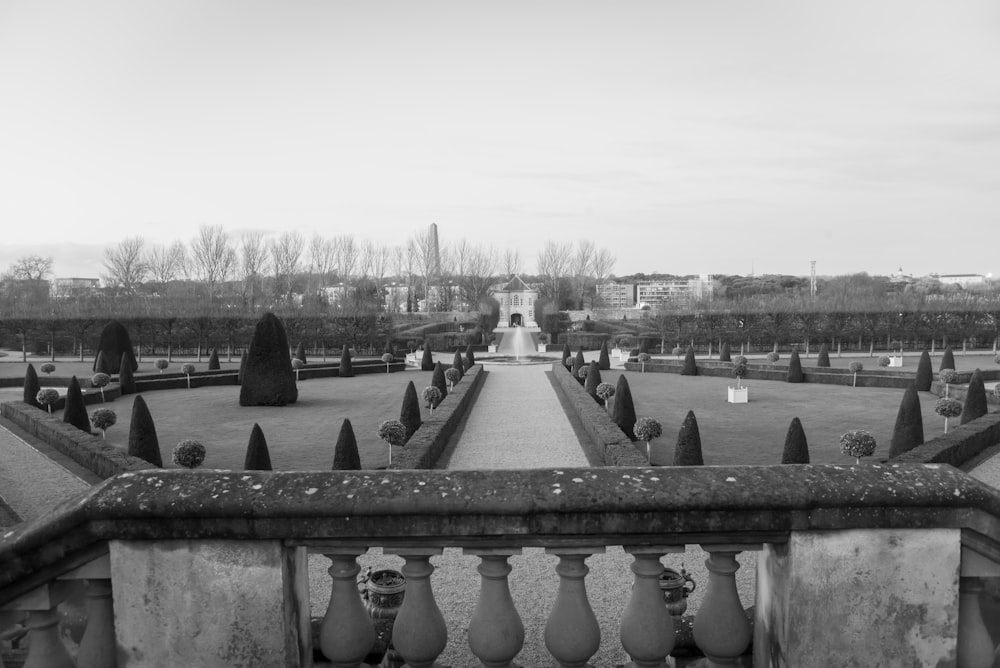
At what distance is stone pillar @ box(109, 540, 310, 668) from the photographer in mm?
2301

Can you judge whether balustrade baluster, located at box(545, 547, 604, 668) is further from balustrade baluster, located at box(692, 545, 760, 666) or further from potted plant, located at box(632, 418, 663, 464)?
potted plant, located at box(632, 418, 663, 464)

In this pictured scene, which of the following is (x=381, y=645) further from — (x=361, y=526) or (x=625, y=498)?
(x=625, y=498)

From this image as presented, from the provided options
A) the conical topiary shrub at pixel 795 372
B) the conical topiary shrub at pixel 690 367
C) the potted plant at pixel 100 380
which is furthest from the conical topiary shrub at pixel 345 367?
the conical topiary shrub at pixel 795 372

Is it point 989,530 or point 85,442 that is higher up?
point 989,530

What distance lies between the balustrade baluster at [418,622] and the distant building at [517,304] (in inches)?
3491

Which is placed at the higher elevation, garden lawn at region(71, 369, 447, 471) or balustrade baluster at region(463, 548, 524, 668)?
balustrade baluster at region(463, 548, 524, 668)

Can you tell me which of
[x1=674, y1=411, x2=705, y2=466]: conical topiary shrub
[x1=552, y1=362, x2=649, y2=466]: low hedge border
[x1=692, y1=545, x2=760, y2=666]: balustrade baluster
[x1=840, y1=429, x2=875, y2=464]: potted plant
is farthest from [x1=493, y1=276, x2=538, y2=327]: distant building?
[x1=692, y1=545, x2=760, y2=666]: balustrade baluster

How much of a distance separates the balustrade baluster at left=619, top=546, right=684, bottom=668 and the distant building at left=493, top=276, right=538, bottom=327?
88.7 m

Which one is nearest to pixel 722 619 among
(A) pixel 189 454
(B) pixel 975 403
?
(A) pixel 189 454

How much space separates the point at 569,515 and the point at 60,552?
5.63 feet

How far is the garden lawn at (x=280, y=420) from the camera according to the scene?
49.8ft

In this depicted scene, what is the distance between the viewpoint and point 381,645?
9.23 feet

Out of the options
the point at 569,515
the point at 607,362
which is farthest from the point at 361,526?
the point at 607,362

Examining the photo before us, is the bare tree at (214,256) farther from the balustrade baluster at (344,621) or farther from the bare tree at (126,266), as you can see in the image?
the balustrade baluster at (344,621)
